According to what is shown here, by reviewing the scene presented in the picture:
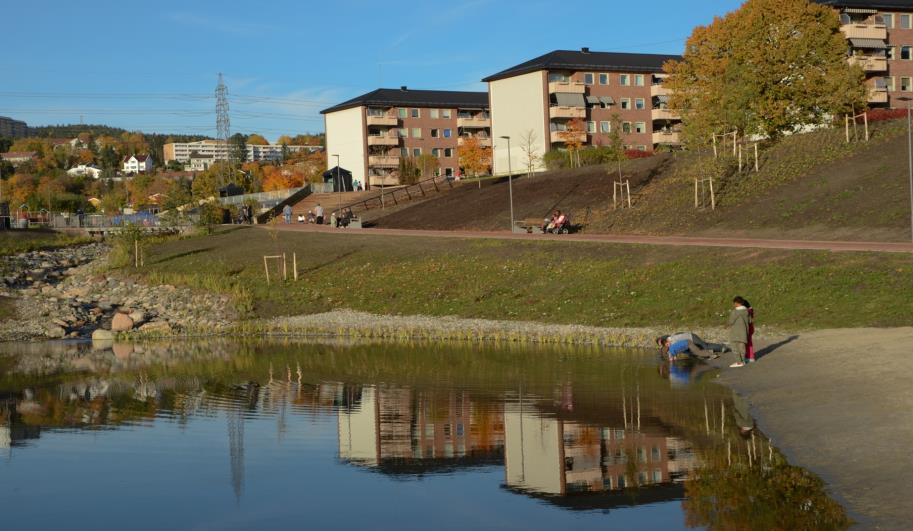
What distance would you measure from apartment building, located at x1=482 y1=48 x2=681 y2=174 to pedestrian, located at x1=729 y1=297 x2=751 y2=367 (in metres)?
79.1

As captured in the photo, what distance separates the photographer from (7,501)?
49.0ft

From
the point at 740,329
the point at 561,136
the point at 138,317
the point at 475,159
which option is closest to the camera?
the point at 740,329

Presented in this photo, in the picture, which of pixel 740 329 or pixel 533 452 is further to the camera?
pixel 740 329

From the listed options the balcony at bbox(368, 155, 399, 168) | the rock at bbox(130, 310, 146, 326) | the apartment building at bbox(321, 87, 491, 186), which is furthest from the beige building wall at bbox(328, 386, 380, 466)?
the balcony at bbox(368, 155, 399, 168)

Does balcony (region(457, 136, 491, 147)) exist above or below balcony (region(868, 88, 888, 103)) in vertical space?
above

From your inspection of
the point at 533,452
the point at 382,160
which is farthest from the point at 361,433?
the point at 382,160

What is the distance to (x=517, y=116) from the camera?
113m

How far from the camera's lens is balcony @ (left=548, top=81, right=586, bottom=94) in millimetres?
110875

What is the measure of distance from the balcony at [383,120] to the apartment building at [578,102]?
18574 millimetres

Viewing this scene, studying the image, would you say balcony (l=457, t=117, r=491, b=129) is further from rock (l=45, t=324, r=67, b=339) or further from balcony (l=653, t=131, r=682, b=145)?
rock (l=45, t=324, r=67, b=339)

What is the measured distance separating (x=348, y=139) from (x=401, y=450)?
116962 mm

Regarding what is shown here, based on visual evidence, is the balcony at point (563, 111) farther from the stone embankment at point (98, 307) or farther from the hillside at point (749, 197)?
the stone embankment at point (98, 307)

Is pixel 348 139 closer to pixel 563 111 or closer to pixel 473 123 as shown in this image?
pixel 473 123

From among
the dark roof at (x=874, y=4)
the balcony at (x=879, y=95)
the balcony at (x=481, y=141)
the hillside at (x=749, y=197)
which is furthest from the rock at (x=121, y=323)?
the balcony at (x=481, y=141)
